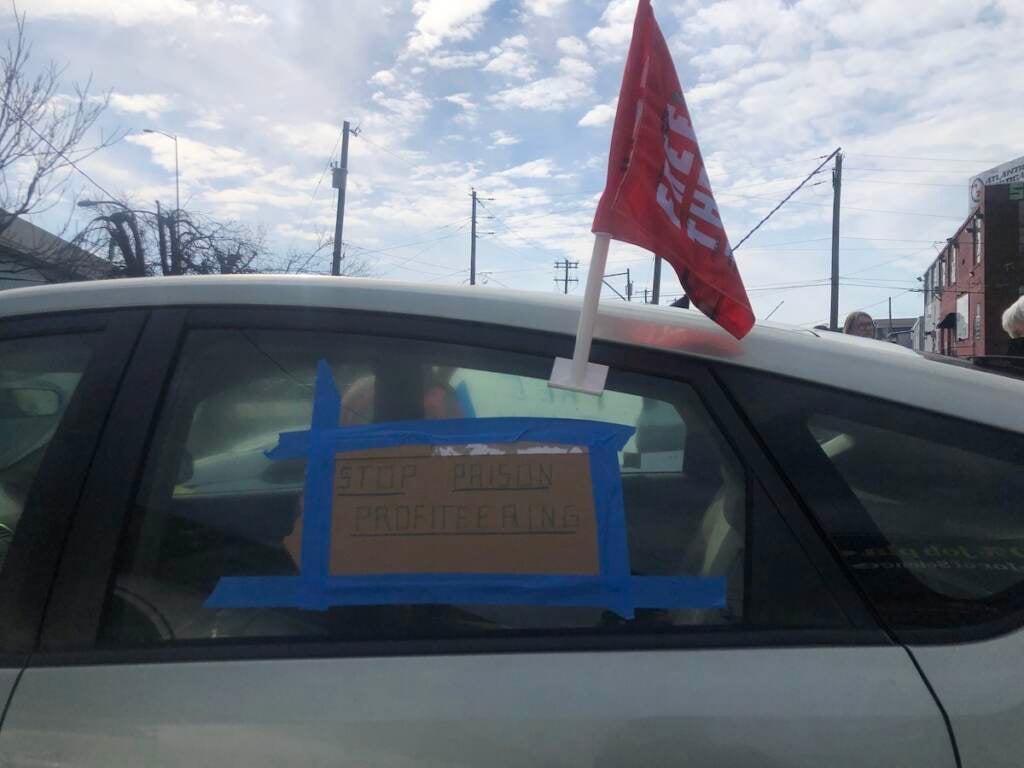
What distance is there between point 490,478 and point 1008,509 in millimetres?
903

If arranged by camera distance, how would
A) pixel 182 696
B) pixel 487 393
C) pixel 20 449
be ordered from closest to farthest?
pixel 182 696 < pixel 487 393 < pixel 20 449

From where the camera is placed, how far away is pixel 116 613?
1.53 metres

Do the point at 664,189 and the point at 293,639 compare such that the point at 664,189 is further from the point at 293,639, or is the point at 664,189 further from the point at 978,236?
the point at 978,236

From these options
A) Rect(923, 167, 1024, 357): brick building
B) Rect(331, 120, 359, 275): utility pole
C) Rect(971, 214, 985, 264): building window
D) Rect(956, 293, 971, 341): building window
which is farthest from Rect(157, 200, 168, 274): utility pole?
Rect(956, 293, 971, 341): building window

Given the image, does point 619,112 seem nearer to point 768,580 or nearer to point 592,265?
point 592,265

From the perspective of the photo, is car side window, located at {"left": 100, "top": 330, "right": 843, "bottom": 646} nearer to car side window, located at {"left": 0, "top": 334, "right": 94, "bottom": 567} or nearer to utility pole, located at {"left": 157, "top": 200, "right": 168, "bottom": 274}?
car side window, located at {"left": 0, "top": 334, "right": 94, "bottom": 567}

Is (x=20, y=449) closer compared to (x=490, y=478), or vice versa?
(x=490, y=478)

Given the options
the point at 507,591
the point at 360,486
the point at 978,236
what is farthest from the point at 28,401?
the point at 978,236

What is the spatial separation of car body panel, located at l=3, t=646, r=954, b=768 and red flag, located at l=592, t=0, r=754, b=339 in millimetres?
641

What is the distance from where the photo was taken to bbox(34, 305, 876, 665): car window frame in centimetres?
143

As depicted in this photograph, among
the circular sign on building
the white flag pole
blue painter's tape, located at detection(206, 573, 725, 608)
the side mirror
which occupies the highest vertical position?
the circular sign on building

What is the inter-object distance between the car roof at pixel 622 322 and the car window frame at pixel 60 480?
52 millimetres

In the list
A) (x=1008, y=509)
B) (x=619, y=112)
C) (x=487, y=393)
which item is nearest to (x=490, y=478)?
(x=487, y=393)

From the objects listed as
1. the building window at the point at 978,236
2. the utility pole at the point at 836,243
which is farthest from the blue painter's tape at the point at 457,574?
the building window at the point at 978,236
